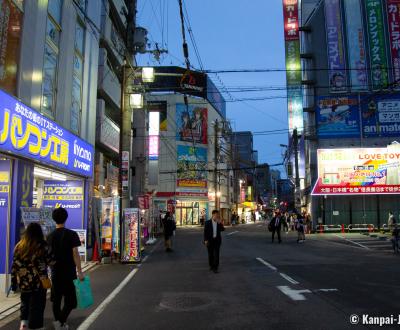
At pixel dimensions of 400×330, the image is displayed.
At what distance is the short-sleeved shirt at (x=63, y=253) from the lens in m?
6.23

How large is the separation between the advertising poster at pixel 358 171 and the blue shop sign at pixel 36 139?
27.3m

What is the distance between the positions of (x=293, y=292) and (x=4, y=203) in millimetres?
6710

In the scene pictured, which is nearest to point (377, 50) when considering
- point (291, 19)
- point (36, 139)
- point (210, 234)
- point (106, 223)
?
point (291, 19)

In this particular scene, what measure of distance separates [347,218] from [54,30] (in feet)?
103

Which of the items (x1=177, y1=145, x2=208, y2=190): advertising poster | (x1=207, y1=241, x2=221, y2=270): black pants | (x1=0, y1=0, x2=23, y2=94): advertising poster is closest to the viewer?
(x1=0, y1=0, x2=23, y2=94): advertising poster

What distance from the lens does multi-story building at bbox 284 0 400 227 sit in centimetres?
3784

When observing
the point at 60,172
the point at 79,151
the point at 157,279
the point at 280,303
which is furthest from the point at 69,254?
the point at 79,151

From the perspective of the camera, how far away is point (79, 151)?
15.1m

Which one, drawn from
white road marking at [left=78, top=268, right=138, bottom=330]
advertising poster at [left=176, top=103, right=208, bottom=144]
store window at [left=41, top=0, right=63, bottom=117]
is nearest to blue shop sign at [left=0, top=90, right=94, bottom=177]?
store window at [left=41, top=0, right=63, bottom=117]

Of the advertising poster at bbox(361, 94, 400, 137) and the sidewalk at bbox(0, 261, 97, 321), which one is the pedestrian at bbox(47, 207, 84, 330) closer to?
the sidewalk at bbox(0, 261, 97, 321)

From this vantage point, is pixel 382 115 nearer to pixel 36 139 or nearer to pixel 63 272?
pixel 36 139

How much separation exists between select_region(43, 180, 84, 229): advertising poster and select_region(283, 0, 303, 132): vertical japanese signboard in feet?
117

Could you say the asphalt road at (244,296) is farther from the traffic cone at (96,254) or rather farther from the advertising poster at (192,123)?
the advertising poster at (192,123)

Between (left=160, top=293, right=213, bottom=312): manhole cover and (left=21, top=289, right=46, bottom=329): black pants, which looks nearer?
(left=21, top=289, right=46, bottom=329): black pants
